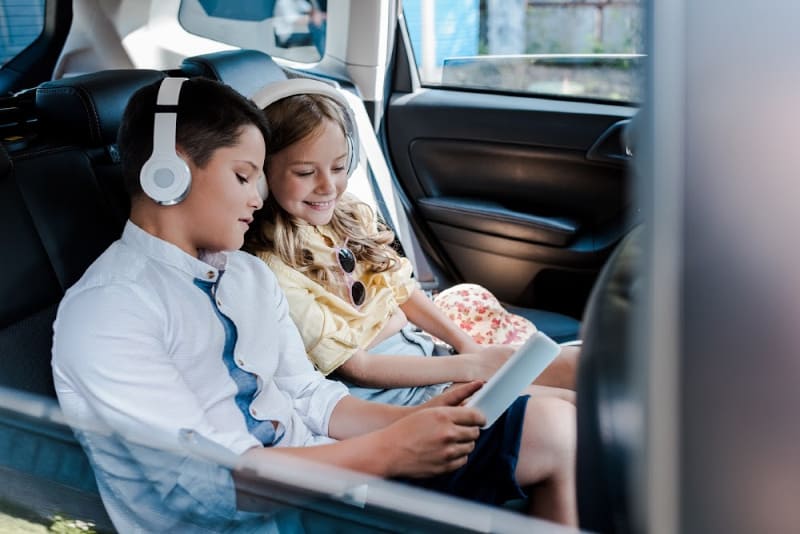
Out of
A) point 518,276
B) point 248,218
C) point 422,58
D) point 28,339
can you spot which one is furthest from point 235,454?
point 422,58

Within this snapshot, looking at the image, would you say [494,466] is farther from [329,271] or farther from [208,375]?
[329,271]

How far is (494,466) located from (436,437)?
0.52 feet

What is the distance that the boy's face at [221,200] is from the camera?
125 cm

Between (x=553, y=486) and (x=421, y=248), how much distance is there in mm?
1572

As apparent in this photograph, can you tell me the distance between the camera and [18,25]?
258 centimetres

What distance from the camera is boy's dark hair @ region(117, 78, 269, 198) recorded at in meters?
1.25

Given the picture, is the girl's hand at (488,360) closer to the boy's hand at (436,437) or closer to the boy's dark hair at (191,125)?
the boy's hand at (436,437)

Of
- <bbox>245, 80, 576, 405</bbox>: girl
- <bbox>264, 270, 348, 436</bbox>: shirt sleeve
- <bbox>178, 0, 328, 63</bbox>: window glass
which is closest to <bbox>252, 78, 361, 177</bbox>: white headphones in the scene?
<bbox>245, 80, 576, 405</bbox>: girl

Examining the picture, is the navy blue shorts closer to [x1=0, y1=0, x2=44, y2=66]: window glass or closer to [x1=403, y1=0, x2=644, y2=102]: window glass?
[x1=403, y1=0, x2=644, y2=102]: window glass

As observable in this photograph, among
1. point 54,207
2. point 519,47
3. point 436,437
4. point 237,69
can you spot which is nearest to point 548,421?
point 436,437

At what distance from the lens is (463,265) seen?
2.64 m

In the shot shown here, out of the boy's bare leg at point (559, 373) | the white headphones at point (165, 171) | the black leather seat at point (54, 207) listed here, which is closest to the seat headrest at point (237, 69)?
the black leather seat at point (54, 207)

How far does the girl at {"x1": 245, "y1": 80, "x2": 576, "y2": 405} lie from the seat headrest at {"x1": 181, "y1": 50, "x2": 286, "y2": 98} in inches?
12.1

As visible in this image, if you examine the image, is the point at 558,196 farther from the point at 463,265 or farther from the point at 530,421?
the point at 530,421
